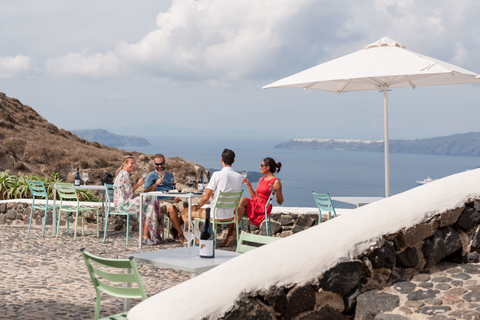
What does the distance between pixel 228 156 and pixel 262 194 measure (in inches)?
27.9

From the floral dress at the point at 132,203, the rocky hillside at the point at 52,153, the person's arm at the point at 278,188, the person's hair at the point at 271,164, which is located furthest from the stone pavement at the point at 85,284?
the rocky hillside at the point at 52,153

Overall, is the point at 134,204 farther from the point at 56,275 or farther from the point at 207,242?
the point at 207,242

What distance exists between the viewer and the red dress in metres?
7.12

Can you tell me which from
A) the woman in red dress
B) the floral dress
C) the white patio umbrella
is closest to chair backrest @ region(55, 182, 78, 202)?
the floral dress

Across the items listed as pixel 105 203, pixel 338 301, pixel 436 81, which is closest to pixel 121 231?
pixel 105 203

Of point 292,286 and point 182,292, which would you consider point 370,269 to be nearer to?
point 292,286

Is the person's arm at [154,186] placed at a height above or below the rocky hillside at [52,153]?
below

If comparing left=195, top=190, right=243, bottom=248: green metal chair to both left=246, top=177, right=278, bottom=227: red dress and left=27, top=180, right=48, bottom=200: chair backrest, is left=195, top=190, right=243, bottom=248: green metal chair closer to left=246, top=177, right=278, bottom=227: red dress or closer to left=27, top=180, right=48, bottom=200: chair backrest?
left=246, top=177, right=278, bottom=227: red dress

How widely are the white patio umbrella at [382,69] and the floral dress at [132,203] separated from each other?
7.41 feet

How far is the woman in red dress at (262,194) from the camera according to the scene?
23.3 ft

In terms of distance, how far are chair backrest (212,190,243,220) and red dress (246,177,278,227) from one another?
331mm

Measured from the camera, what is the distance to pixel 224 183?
686 cm

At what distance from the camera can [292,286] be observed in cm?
268

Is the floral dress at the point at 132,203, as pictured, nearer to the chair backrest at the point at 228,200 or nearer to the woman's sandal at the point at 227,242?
the woman's sandal at the point at 227,242
